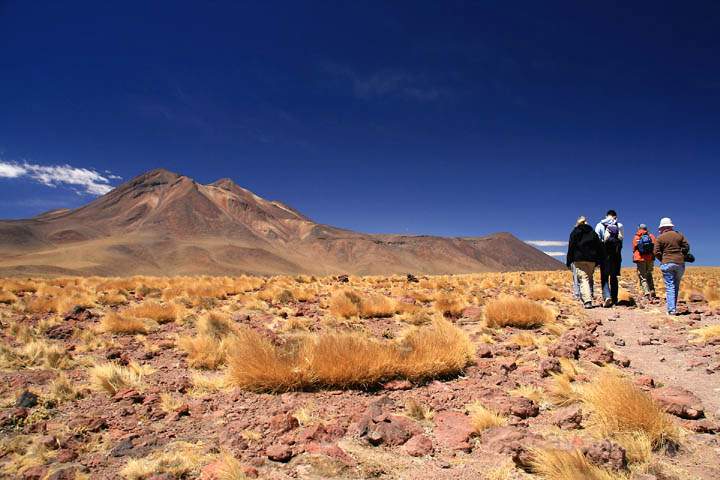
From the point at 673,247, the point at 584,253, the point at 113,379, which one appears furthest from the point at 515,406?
the point at 584,253

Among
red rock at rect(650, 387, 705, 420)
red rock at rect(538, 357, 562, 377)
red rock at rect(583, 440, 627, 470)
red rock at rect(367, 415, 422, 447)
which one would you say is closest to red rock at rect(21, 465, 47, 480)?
red rock at rect(367, 415, 422, 447)

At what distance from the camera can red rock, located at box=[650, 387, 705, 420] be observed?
4.00 metres

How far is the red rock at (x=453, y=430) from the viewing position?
3840mm

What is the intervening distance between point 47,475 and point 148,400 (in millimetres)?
1560

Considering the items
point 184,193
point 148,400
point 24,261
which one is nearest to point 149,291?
point 148,400

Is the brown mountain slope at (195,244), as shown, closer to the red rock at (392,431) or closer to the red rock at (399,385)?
the red rock at (399,385)

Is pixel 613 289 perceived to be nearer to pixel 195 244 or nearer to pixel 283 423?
pixel 283 423

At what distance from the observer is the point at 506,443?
3645mm

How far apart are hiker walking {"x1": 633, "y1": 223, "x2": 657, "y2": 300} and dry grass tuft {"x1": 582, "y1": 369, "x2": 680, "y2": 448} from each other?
387 inches

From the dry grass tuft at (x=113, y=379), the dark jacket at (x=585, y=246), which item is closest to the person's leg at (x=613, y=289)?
the dark jacket at (x=585, y=246)

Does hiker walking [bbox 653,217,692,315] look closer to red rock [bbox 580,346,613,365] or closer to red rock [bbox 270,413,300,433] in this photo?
red rock [bbox 580,346,613,365]

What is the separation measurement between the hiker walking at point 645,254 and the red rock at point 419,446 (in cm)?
1114

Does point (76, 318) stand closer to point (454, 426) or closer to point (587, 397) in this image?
point (454, 426)

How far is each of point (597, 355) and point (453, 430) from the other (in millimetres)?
3287
